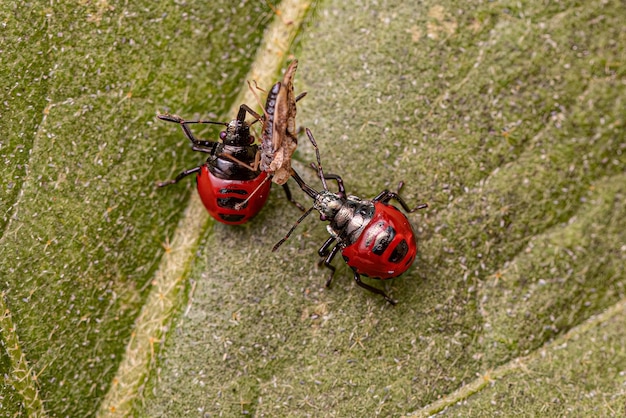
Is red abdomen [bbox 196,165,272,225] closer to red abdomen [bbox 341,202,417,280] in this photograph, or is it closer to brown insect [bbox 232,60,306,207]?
brown insect [bbox 232,60,306,207]

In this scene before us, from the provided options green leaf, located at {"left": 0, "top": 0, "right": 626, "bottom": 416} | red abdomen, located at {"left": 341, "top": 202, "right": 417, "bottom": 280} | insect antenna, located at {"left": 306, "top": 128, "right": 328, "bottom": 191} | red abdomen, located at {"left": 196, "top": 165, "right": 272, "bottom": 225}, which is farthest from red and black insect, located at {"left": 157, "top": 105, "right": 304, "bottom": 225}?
red abdomen, located at {"left": 341, "top": 202, "right": 417, "bottom": 280}

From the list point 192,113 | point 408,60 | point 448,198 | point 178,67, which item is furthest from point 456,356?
point 178,67

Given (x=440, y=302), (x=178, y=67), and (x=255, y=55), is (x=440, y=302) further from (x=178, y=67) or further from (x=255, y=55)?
(x=178, y=67)

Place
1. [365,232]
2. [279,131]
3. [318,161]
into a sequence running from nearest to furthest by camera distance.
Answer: [279,131]
[365,232]
[318,161]

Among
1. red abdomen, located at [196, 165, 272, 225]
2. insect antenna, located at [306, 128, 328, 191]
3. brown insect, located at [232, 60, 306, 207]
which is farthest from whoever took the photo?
insect antenna, located at [306, 128, 328, 191]

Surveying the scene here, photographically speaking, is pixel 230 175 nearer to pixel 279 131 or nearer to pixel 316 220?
pixel 279 131

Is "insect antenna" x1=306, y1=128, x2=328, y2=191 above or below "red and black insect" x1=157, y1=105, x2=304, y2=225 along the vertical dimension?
above

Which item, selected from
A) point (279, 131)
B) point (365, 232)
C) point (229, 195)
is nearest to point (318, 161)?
point (279, 131)

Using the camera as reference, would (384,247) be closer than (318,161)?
Yes
